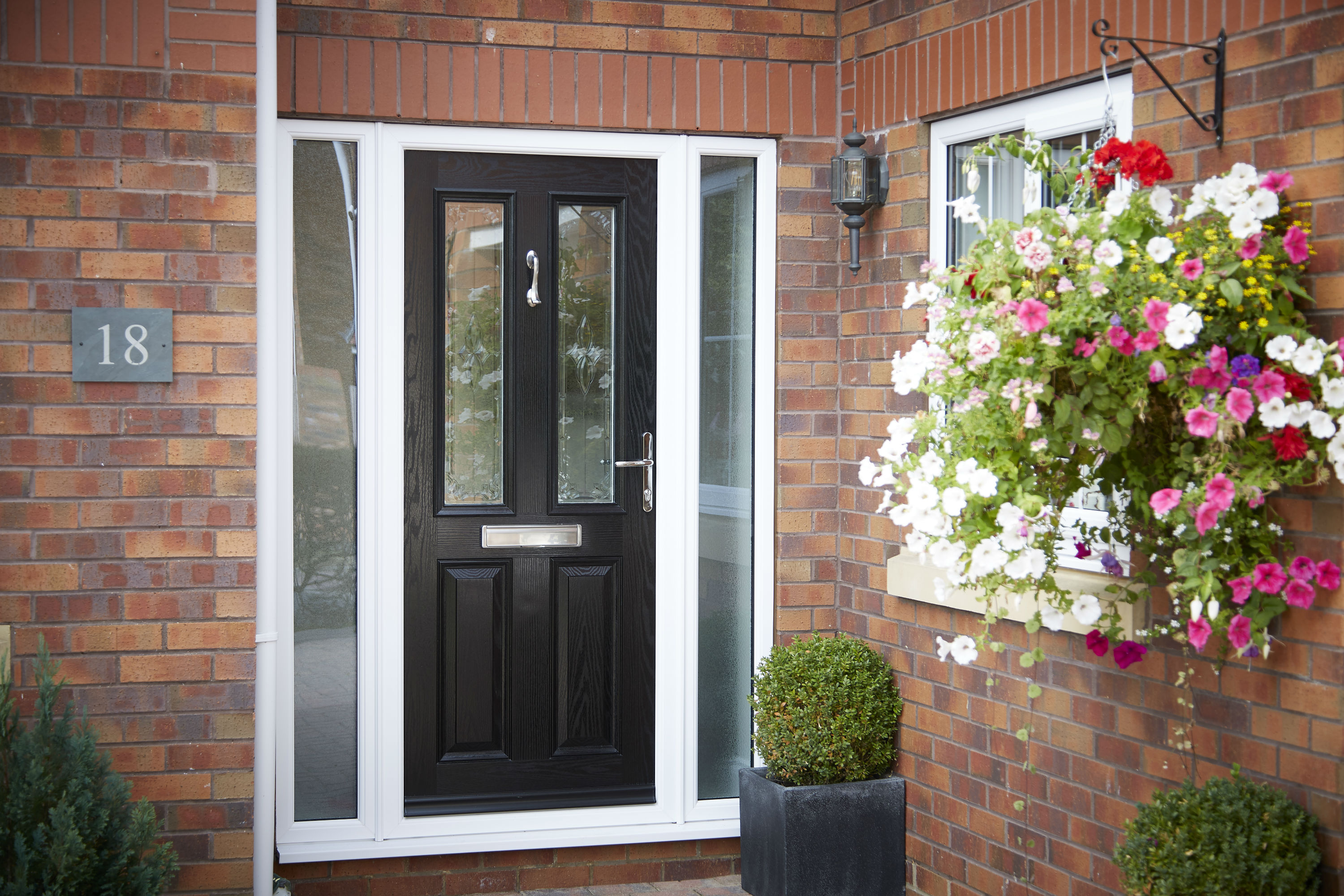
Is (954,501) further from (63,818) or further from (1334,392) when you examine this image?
(63,818)

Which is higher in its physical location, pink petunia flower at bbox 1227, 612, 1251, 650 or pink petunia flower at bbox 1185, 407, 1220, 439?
pink petunia flower at bbox 1185, 407, 1220, 439

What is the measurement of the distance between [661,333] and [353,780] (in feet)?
5.94

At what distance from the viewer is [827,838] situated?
361 cm

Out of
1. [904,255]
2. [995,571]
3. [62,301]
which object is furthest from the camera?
[904,255]

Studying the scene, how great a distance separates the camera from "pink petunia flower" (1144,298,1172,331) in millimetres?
2295

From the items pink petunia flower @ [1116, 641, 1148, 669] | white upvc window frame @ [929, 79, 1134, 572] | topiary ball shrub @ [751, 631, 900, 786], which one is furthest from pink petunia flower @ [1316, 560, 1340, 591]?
topiary ball shrub @ [751, 631, 900, 786]

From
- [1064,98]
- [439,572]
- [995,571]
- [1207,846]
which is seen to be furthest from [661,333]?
[1207,846]

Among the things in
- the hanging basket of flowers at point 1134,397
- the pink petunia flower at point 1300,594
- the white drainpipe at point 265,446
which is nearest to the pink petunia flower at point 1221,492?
the hanging basket of flowers at point 1134,397

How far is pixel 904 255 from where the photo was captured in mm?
3748

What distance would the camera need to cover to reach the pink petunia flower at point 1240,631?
233 cm

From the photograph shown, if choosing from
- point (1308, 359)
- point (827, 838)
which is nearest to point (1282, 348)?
point (1308, 359)

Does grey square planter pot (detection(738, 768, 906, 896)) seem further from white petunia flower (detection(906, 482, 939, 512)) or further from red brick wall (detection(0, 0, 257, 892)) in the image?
red brick wall (detection(0, 0, 257, 892))

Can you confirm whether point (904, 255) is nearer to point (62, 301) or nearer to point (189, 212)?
point (189, 212)

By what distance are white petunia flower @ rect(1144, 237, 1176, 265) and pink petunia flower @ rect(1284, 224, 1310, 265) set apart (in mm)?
213
